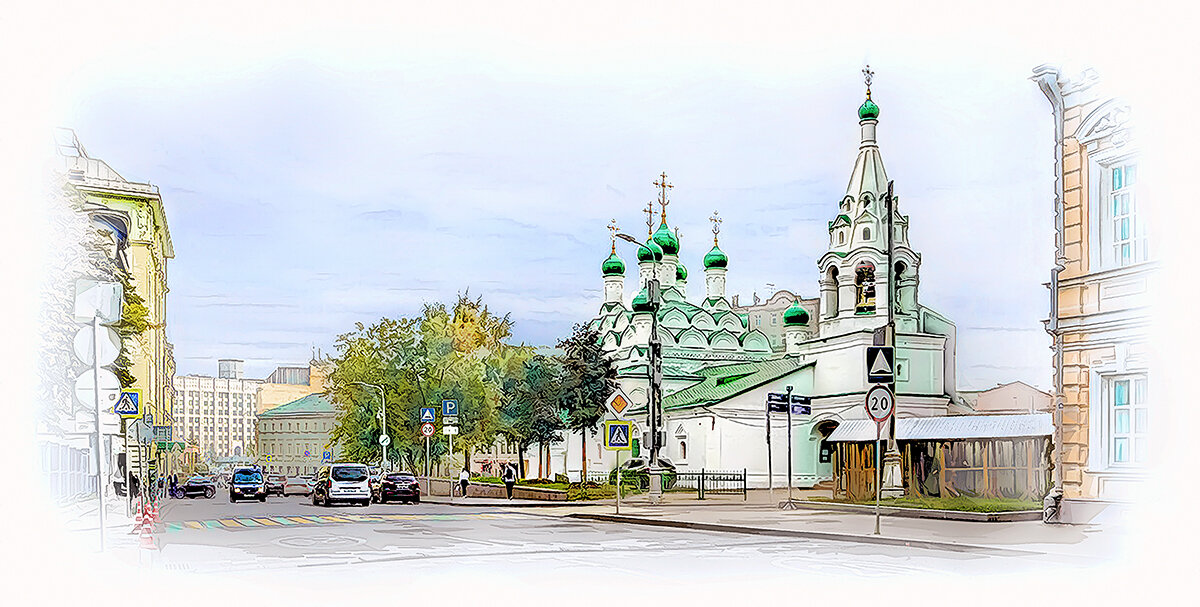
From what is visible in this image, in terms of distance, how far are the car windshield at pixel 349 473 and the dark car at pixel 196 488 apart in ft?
24.4

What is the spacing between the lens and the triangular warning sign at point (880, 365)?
13764 millimetres

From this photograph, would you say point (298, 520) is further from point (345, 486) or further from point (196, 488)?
point (196, 488)

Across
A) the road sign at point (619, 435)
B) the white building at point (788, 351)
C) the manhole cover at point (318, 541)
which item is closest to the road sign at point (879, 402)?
the manhole cover at point (318, 541)

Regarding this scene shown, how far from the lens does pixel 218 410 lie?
17.6 metres

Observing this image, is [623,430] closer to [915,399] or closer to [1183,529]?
[1183,529]

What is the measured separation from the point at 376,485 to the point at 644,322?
13.5m

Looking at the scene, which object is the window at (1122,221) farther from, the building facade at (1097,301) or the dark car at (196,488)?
the dark car at (196,488)

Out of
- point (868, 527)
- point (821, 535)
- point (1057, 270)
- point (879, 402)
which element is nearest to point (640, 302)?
point (868, 527)

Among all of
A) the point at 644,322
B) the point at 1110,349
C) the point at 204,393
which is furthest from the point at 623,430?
the point at 644,322

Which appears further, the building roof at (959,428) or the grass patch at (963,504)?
the building roof at (959,428)

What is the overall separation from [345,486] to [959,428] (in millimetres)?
10251

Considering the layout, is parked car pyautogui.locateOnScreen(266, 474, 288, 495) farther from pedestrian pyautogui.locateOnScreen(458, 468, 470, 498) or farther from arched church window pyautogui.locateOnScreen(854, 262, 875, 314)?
arched church window pyautogui.locateOnScreen(854, 262, 875, 314)

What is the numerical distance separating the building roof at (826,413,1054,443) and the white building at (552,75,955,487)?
173 inches

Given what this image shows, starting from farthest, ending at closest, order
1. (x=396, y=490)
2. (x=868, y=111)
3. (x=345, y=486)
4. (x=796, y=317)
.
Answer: (x=796, y=317), (x=396, y=490), (x=345, y=486), (x=868, y=111)
